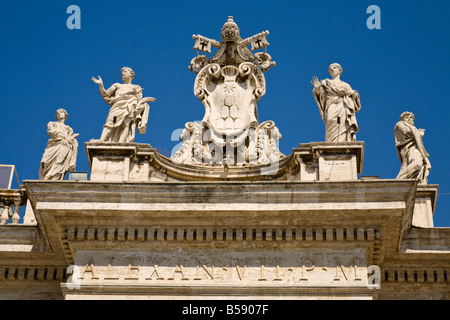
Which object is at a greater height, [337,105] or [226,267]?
[337,105]

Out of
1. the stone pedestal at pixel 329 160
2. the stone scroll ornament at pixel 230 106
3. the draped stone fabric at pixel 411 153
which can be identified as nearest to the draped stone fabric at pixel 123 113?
the stone scroll ornament at pixel 230 106

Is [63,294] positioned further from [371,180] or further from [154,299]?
[371,180]

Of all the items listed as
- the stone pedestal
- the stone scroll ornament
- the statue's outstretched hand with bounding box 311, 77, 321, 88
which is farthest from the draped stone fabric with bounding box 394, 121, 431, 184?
the stone scroll ornament

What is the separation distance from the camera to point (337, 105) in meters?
24.4

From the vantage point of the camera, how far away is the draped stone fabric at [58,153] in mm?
24516

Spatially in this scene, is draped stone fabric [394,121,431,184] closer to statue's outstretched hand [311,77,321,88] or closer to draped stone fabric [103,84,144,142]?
statue's outstretched hand [311,77,321,88]

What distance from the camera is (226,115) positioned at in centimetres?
2558

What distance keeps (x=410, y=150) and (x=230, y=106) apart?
13.5 ft

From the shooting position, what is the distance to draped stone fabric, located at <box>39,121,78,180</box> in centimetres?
2452

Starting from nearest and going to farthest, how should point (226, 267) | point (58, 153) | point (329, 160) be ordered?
point (226, 267), point (329, 160), point (58, 153)

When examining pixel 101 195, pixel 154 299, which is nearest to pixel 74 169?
pixel 101 195

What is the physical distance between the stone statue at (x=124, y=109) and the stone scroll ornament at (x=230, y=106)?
3.39 feet

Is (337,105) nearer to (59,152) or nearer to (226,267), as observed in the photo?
(226,267)

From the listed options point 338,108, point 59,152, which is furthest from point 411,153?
point 59,152
